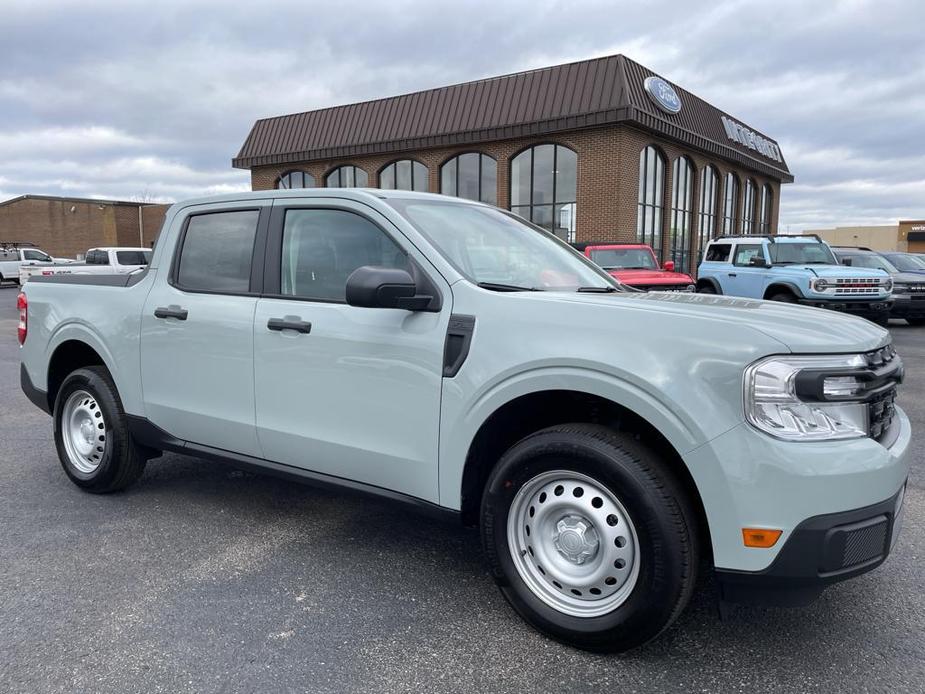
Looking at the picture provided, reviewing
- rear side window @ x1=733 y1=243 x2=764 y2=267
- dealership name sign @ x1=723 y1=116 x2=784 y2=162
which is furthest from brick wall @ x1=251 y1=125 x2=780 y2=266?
rear side window @ x1=733 y1=243 x2=764 y2=267

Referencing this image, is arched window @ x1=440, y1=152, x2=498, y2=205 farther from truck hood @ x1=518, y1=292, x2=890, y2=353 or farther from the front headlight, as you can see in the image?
the front headlight

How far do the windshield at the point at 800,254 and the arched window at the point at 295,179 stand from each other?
2140cm

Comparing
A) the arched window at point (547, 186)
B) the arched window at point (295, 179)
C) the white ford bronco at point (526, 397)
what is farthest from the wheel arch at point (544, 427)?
the arched window at point (295, 179)

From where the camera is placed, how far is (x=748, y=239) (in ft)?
50.2

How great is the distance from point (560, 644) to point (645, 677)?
0.35 meters

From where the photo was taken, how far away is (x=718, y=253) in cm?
1596

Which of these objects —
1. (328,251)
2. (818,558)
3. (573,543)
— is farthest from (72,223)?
(818,558)

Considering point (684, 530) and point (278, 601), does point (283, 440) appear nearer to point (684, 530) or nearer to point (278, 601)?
point (278, 601)

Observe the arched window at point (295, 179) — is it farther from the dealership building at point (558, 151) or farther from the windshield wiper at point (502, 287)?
the windshield wiper at point (502, 287)

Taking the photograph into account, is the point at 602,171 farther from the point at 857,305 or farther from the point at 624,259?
the point at 857,305

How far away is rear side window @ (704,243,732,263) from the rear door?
13.6 metres

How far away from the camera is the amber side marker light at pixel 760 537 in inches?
91.7

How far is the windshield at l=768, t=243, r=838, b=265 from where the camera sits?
14578 mm

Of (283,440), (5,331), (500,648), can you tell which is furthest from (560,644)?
(5,331)
